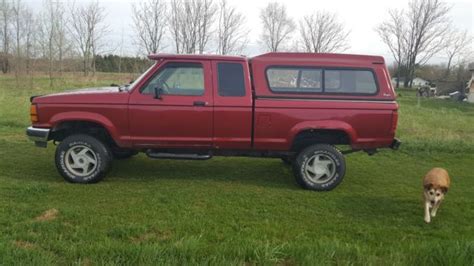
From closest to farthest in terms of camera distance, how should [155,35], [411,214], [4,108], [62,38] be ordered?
[411,214] < [4,108] < [155,35] < [62,38]

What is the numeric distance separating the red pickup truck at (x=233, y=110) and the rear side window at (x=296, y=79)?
14 mm

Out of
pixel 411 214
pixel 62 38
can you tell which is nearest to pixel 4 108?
pixel 411 214

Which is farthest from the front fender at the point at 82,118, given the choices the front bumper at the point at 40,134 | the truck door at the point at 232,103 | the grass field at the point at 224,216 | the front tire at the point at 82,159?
the truck door at the point at 232,103

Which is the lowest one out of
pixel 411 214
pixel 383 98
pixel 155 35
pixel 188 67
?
pixel 411 214

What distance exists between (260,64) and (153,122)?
1745 mm

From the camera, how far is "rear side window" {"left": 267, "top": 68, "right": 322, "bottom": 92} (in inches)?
234

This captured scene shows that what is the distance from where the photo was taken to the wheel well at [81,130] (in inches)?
235

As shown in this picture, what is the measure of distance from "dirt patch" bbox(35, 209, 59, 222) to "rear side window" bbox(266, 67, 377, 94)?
3.25 meters

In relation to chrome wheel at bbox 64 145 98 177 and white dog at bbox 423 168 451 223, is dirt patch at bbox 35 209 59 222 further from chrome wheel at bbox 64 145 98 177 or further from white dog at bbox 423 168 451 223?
white dog at bbox 423 168 451 223

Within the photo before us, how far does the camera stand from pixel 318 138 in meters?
6.20

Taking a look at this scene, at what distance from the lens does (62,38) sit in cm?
3491

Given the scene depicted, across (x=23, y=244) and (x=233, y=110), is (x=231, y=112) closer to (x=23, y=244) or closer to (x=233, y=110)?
(x=233, y=110)

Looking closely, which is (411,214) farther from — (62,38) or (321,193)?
(62,38)

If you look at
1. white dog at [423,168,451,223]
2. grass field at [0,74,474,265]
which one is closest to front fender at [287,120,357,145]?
grass field at [0,74,474,265]
